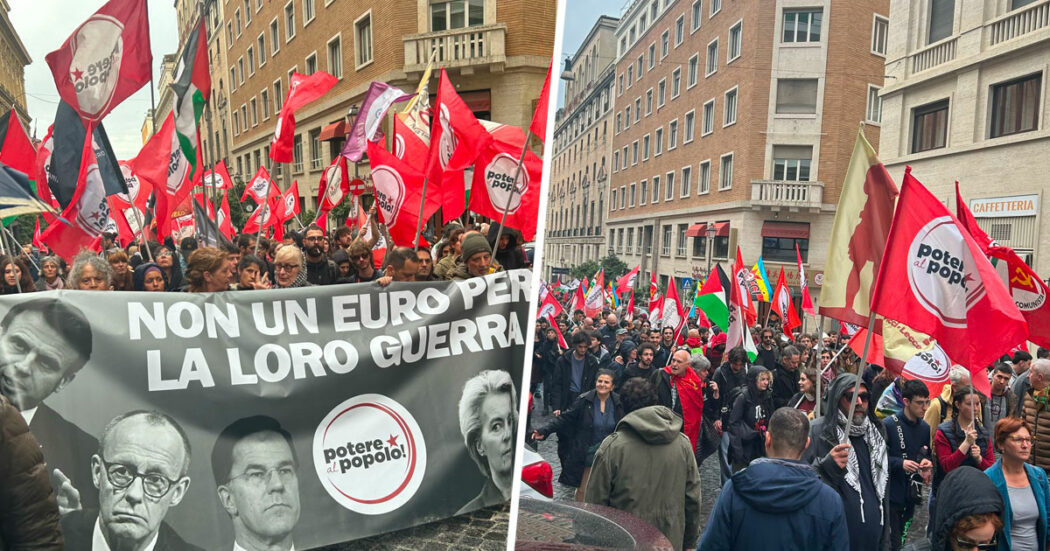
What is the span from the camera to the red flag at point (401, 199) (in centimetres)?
582

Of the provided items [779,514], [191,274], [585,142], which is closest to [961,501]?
[779,514]

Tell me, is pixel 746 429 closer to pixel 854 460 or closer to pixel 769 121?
pixel 854 460

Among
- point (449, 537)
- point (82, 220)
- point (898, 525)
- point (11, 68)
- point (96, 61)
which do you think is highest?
point (11, 68)

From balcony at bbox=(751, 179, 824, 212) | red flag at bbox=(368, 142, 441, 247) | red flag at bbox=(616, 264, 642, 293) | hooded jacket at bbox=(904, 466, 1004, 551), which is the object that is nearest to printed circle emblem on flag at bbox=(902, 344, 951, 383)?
hooded jacket at bbox=(904, 466, 1004, 551)

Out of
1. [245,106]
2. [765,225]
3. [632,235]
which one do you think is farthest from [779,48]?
[245,106]

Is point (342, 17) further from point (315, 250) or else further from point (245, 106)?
point (315, 250)

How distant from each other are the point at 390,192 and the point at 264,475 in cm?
320

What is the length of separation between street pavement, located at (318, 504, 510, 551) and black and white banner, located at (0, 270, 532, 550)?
0.33 ft

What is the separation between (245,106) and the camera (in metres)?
16.2

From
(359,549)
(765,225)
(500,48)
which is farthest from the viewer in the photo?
(765,225)

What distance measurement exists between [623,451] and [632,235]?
40.4 ft

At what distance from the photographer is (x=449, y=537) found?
3.74 m

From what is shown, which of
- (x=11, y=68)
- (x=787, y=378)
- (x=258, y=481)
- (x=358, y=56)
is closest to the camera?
(x=258, y=481)

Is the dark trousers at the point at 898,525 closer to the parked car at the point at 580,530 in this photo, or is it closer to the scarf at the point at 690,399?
the scarf at the point at 690,399
